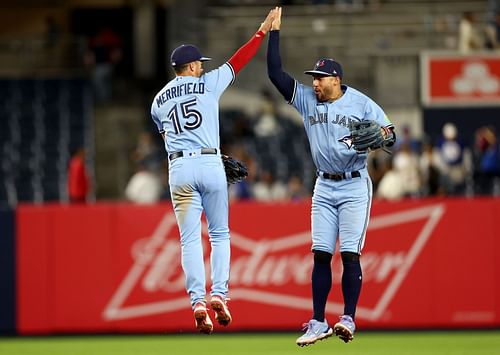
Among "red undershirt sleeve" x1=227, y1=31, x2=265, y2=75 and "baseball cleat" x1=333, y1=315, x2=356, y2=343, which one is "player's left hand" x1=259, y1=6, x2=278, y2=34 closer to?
"red undershirt sleeve" x1=227, y1=31, x2=265, y2=75

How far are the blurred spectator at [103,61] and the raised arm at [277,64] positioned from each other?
643 inches

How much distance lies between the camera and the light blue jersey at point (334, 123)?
1300 cm

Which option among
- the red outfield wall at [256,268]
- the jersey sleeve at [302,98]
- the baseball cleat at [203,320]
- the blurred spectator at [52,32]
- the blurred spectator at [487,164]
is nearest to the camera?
the baseball cleat at [203,320]

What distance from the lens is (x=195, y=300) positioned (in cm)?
1263

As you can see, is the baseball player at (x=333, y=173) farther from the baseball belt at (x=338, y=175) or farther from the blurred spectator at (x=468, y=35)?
the blurred spectator at (x=468, y=35)

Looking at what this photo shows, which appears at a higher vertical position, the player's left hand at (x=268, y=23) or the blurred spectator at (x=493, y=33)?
the blurred spectator at (x=493, y=33)

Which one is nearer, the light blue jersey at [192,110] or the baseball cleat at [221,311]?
the baseball cleat at [221,311]

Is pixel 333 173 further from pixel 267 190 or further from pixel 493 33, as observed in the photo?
pixel 493 33

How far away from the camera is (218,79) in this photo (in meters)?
12.8

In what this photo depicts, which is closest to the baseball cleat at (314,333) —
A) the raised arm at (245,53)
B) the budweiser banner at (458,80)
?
the raised arm at (245,53)

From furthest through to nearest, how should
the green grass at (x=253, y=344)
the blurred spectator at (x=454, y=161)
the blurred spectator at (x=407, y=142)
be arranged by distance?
the blurred spectator at (x=454, y=161) < the blurred spectator at (x=407, y=142) < the green grass at (x=253, y=344)

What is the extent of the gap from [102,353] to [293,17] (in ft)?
42.8

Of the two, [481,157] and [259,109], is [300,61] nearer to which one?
[259,109]

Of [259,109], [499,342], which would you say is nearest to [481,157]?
[259,109]
